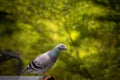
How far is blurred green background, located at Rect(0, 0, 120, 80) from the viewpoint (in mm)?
3912

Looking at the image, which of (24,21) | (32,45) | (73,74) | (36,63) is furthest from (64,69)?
(36,63)

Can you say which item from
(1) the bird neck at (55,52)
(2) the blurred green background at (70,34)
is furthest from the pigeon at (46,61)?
(2) the blurred green background at (70,34)

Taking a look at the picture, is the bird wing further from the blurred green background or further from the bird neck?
the blurred green background

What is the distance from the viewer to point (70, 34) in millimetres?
3953

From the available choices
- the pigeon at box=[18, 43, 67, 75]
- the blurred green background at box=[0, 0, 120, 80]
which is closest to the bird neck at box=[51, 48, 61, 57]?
the pigeon at box=[18, 43, 67, 75]

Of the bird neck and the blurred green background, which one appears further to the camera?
the blurred green background

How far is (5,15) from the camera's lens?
398cm

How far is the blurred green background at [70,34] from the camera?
3.91 meters

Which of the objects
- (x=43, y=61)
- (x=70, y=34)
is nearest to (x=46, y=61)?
(x=43, y=61)

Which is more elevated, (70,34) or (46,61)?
(46,61)

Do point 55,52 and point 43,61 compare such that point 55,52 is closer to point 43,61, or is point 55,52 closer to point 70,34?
point 43,61

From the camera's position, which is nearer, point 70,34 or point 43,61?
point 43,61

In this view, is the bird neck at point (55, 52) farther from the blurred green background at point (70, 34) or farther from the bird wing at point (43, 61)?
the blurred green background at point (70, 34)

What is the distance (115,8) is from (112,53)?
55 centimetres
